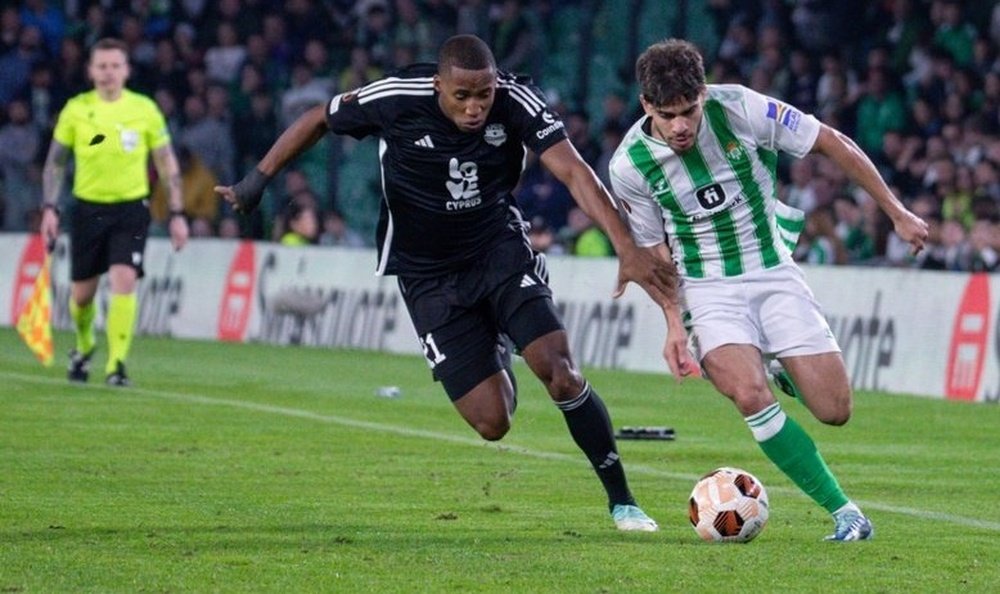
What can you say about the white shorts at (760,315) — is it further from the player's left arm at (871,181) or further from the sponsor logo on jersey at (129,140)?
the sponsor logo on jersey at (129,140)

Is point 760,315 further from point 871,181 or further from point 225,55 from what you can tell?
point 225,55

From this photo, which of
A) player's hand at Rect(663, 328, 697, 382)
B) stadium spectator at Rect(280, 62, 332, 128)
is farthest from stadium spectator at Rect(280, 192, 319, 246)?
player's hand at Rect(663, 328, 697, 382)

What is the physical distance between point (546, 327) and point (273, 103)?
17056mm

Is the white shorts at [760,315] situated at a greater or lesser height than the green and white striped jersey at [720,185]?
lesser

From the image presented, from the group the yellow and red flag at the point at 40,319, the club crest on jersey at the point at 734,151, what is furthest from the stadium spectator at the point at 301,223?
the club crest on jersey at the point at 734,151

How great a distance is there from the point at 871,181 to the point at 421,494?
114 inches

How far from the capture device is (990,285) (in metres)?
16.7

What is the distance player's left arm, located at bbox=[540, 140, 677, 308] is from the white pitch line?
5.85ft

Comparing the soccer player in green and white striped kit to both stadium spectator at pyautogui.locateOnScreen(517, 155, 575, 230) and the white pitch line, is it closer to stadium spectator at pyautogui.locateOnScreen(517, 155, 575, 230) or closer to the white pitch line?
the white pitch line

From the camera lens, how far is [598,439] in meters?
9.31

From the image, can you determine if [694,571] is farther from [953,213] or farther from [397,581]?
[953,213]

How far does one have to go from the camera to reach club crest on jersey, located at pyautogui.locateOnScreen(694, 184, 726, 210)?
9.11 metres

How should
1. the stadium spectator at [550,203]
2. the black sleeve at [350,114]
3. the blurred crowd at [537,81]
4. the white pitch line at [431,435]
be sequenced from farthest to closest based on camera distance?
1. the stadium spectator at [550,203]
2. the blurred crowd at [537,81]
3. the white pitch line at [431,435]
4. the black sleeve at [350,114]

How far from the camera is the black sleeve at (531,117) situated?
9.17 meters
